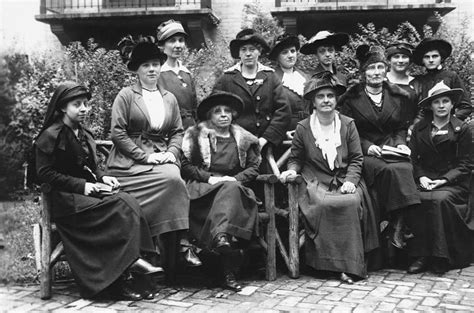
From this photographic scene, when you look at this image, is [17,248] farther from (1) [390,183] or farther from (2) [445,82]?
(2) [445,82]

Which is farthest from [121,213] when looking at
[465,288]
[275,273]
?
[465,288]

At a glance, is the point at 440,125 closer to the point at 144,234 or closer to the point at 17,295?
the point at 144,234

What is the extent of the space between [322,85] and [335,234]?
4.57 ft

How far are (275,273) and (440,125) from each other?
2231 mm

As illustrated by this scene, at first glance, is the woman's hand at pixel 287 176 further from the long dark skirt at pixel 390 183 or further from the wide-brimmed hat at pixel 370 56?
the wide-brimmed hat at pixel 370 56

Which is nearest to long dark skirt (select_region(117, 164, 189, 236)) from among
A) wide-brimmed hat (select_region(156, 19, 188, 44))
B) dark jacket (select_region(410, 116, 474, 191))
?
wide-brimmed hat (select_region(156, 19, 188, 44))

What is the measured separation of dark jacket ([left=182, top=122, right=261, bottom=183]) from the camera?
18.8ft

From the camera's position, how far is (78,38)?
12172 mm

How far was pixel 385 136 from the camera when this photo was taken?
633 cm

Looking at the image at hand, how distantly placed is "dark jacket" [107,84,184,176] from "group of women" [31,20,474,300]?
0.01 m

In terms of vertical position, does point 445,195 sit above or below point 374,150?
below

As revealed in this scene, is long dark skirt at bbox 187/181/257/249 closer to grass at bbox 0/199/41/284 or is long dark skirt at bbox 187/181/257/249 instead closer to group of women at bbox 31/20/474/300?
group of women at bbox 31/20/474/300

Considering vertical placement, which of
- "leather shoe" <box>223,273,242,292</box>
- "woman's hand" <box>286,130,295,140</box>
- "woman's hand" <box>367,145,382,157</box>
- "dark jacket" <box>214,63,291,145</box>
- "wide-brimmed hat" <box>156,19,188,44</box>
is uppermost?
"wide-brimmed hat" <box>156,19,188,44</box>

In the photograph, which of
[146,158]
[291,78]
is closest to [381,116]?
[291,78]
